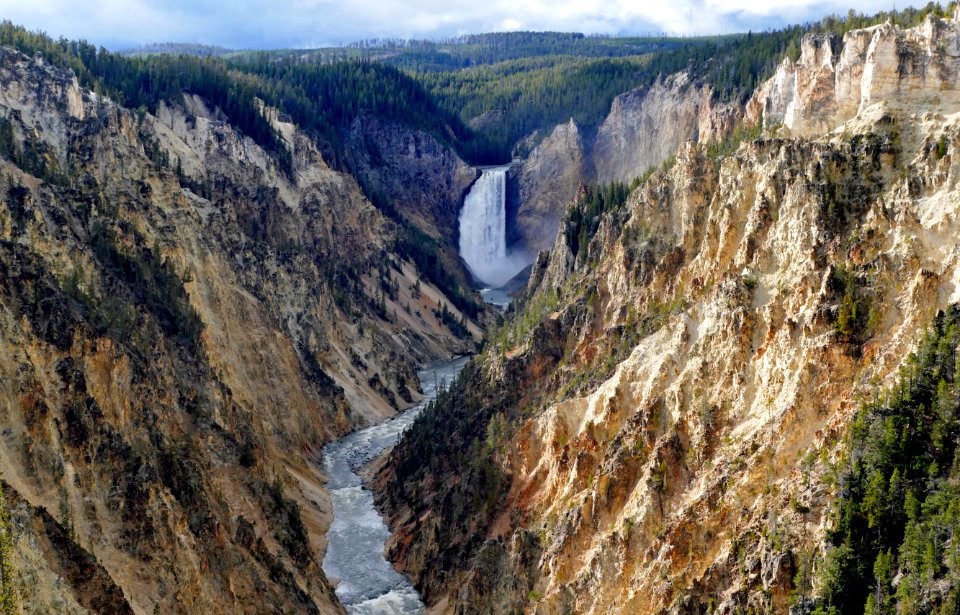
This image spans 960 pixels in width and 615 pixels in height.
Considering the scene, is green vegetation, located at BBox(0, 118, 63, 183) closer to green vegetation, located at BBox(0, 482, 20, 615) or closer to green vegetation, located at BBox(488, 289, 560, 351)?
green vegetation, located at BBox(488, 289, 560, 351)

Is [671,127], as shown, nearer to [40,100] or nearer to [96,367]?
[40,100]

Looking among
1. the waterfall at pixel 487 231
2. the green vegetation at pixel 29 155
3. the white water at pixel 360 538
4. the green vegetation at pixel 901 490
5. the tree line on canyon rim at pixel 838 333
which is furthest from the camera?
the waterfall at pixel 487 231

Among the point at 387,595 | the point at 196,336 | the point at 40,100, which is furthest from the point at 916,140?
the point at 40,100

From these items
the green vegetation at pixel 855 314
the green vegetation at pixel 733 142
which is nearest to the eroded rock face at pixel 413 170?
the green vegetation at pixel 733 142

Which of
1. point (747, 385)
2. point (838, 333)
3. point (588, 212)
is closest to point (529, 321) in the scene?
point (588, 212)

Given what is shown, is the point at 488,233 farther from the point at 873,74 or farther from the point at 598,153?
the point at 873,74

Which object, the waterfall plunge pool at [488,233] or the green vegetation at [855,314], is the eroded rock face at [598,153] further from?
the green vegetation at [855,314]
